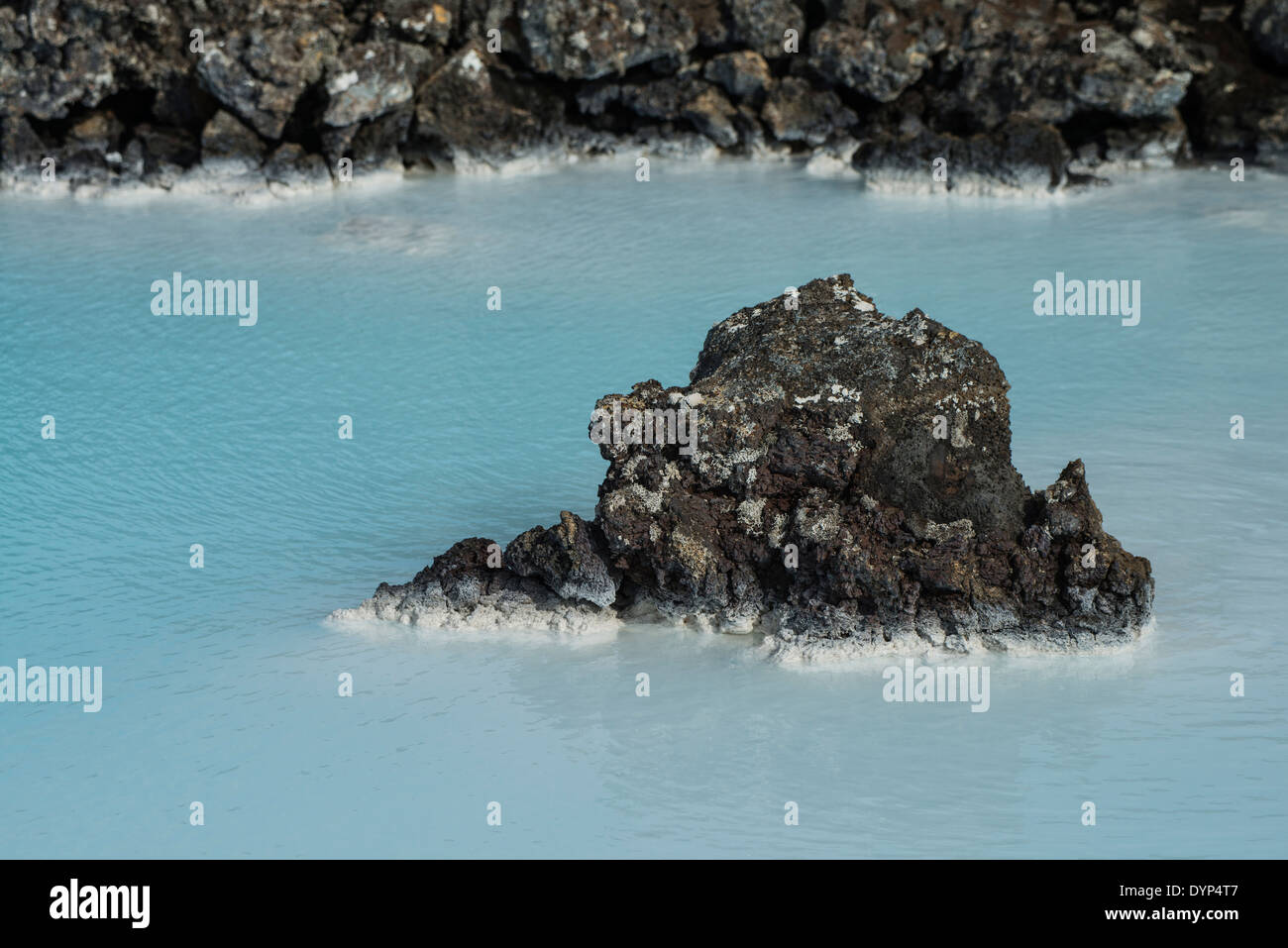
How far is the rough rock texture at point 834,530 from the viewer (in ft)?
30.4

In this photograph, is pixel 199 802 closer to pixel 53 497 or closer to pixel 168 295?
pixel 53 497

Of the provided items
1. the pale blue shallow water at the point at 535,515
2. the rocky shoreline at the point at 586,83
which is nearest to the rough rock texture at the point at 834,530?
the pale blue shallow water at the point at 535,515

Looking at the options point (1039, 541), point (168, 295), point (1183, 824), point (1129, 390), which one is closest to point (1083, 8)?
point (1129, 390)

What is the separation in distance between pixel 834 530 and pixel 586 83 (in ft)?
44.4

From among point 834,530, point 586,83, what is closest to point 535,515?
point 834,530

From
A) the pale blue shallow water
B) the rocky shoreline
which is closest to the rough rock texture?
the pale blue shallow water

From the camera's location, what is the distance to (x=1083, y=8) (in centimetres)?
2116

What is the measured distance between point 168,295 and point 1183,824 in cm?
1218

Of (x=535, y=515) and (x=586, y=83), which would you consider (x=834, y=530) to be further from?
(x=586, y=83)

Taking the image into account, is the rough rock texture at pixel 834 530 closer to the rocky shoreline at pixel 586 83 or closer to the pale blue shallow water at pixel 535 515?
the pale blue shallow water at pixel 535 515

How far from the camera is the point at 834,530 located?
9.41 meters

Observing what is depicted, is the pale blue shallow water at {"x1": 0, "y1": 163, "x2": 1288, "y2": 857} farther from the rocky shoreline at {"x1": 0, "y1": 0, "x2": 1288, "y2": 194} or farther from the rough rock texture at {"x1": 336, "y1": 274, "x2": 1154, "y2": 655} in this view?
the rocky shoreline at {"x1": 0, "y1": 0, "x2": 1288, "y2": 194}

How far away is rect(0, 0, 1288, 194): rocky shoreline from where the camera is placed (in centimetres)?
1998

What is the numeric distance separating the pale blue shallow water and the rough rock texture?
303mm
